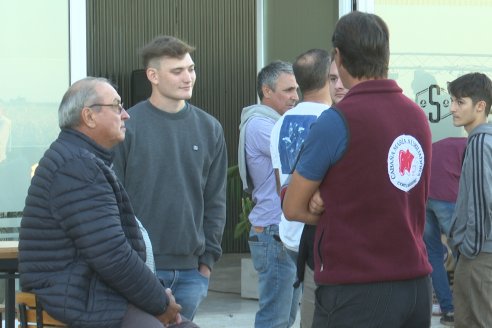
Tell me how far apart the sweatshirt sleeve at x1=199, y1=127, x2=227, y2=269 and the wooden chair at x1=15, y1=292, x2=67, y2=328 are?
1.04 m

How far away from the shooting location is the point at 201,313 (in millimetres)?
8203

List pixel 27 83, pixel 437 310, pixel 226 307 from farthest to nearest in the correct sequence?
pixel 226 307 < pixel 437 310 < pixel 27 83

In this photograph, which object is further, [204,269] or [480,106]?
[480,106]

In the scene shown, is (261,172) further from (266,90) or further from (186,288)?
(186,288)

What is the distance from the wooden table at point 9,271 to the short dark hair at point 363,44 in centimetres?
207

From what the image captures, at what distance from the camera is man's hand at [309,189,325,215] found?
3177mm

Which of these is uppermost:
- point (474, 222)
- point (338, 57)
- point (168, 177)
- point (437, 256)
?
point (338, 57)

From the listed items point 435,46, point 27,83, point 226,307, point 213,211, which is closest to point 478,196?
point 213,211

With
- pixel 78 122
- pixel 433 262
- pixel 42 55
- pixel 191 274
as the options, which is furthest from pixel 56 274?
pixel 433 262

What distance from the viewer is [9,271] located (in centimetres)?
468

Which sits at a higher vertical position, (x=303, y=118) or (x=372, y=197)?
(x=303, y=118)

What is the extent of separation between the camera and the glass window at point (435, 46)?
27.3 feet

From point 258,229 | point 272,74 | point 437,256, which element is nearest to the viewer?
point 258,229

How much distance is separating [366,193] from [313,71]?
1.42 metres
